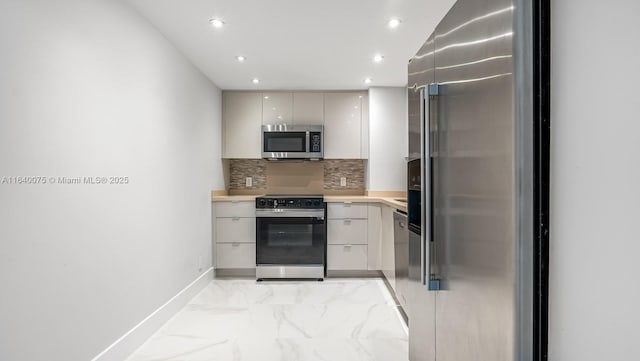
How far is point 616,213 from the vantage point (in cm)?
72

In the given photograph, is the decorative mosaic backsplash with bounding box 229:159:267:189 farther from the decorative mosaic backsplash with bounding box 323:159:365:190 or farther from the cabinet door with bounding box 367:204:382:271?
the cabinet door with bounding box 367:204:382:271

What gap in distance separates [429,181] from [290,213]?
264 cm

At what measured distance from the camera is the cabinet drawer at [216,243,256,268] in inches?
156

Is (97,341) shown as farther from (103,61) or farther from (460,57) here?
(460,57)

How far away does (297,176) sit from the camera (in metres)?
4.61

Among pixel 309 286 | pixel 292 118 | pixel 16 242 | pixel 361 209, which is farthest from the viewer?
pixel 292 118

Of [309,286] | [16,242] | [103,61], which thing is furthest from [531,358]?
[309,286]

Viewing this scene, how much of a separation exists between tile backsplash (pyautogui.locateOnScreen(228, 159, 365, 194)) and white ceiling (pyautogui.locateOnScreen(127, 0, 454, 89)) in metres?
1.21

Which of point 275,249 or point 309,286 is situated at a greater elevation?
point 275,249

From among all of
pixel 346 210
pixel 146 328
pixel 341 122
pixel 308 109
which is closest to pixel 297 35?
pixel 308 109

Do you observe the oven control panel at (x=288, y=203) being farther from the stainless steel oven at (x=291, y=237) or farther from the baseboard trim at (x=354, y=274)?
the baseboard trim at (x=354, y=274)

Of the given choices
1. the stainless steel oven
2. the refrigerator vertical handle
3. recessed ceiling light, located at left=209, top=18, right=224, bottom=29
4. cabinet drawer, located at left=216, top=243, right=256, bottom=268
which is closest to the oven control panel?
the stainless steel oven

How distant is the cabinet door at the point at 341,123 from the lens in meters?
4.29

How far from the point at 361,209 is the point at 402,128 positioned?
44.5 inches
